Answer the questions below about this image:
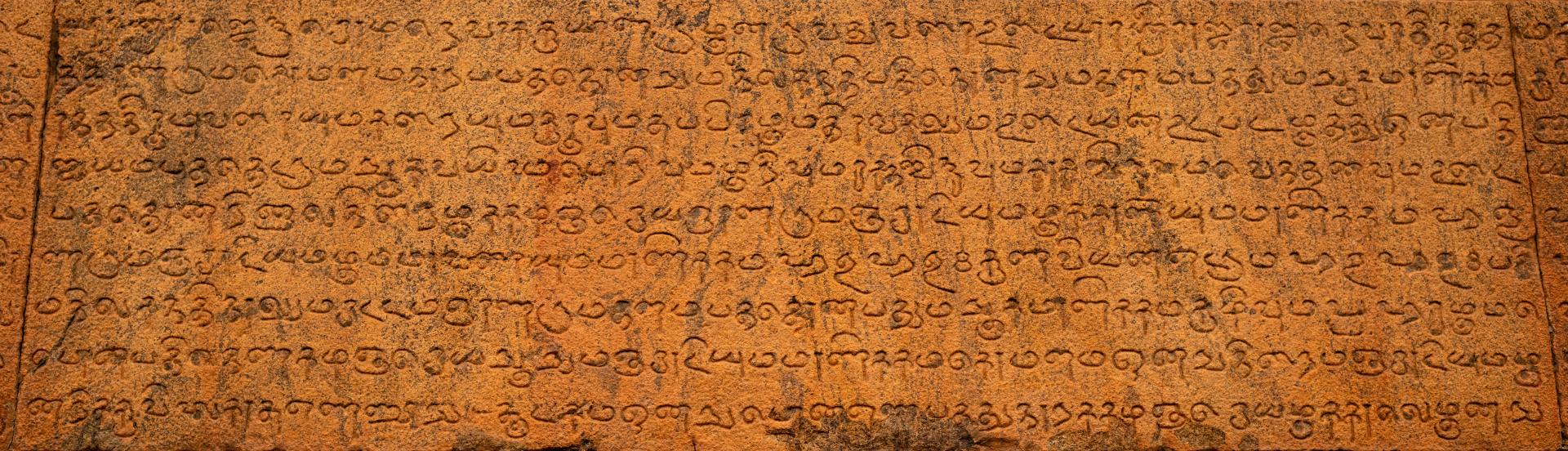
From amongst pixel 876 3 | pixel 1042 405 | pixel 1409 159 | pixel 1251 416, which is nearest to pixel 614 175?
pixel 876 3

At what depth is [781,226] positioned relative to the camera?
12.3 ft

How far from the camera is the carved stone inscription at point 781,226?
3615 mm

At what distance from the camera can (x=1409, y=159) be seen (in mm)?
3812

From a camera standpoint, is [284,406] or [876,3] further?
[876,3]

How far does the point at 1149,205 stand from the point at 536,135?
72.0 inches

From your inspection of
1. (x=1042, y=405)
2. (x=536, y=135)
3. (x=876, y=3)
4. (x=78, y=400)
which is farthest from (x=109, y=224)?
(x=1042, y=405)

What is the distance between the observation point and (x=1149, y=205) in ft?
12.4

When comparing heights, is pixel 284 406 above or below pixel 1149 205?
below

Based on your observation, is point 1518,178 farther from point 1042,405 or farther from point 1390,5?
point 1042,405

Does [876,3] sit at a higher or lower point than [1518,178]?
higher

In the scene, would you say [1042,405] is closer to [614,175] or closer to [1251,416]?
[1251,416]

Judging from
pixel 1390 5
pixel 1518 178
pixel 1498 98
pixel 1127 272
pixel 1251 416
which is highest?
A: pixel 1390 5

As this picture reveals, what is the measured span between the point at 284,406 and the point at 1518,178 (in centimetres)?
366

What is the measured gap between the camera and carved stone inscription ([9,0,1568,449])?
3.62 metres
